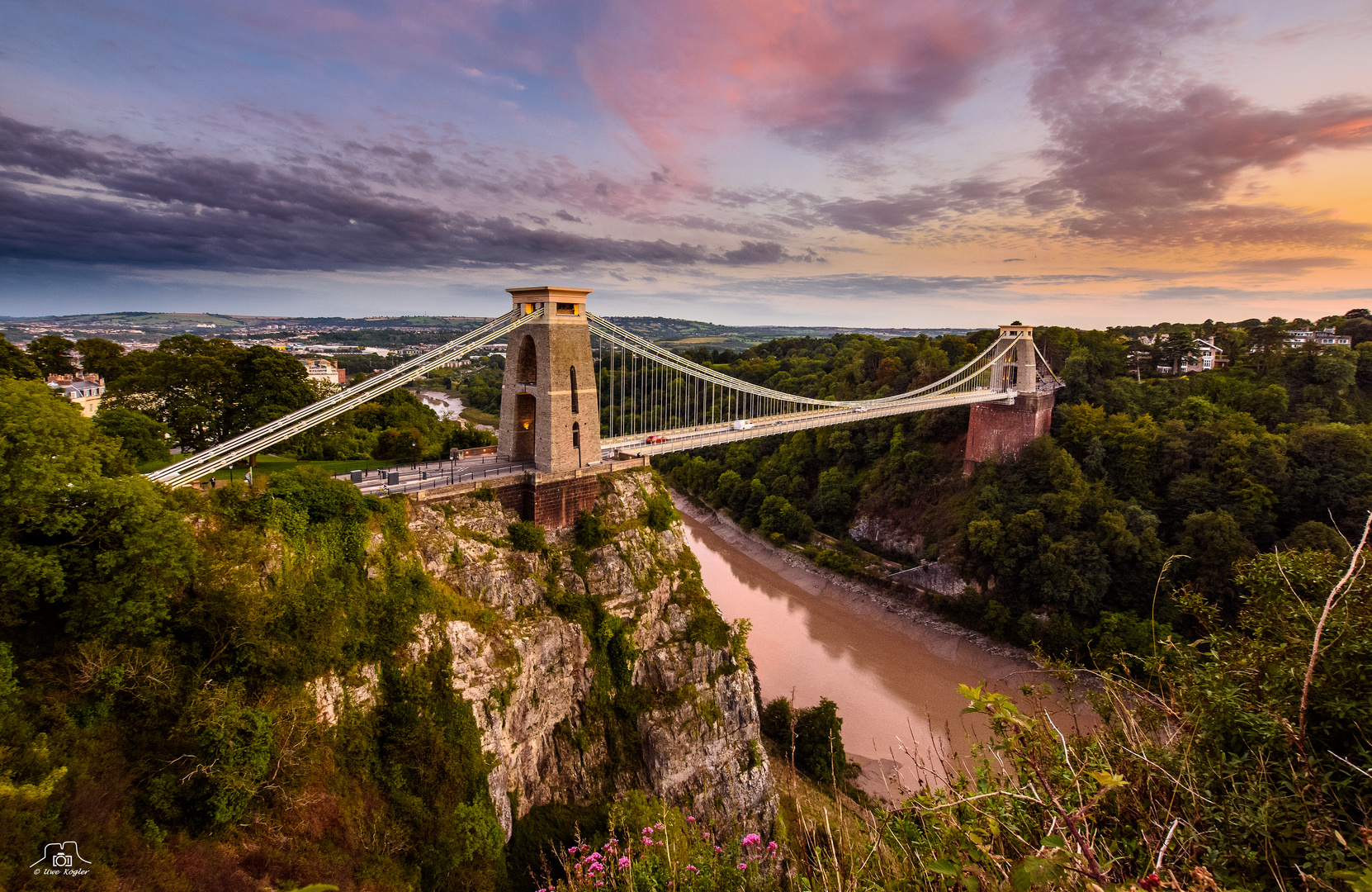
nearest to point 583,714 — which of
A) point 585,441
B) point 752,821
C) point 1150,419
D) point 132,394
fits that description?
point 752,821

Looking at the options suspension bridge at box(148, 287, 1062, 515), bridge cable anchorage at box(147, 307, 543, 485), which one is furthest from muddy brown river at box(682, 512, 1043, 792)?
bridge cable anchorage at box(147, 307, 543, 485)

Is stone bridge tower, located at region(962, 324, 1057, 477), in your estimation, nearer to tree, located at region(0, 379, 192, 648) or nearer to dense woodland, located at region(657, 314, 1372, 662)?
dense woodland, located at region(657, 314, 1372, 662)

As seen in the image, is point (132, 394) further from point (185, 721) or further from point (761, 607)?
point (761, 607)

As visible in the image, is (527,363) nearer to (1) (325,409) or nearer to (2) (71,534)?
(1) (325,409)

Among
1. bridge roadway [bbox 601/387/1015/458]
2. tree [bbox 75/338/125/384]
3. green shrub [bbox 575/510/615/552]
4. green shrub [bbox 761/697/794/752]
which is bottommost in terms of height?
green shrub [bbox 761/697/794/752]

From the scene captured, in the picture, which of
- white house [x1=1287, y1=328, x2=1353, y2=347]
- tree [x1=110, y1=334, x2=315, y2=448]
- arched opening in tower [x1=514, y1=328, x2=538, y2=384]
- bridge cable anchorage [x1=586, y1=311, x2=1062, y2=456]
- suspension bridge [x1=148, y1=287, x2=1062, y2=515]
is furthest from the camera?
white house [x1=1287, y1=328, x2=1353, y2=347]

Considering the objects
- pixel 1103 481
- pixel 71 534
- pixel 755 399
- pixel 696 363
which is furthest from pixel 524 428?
pixel 755 399

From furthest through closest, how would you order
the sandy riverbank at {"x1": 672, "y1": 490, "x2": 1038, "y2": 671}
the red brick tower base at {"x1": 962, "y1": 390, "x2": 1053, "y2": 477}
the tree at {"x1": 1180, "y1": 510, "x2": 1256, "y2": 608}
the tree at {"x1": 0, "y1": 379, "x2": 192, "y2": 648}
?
1. the red brick tower base at {"x1": 962, "y1": 390, "x2": 1053, "y2": 477}
2. the sandy riverbank at {"x1": 672, "y1": 490, "x2": 1038, "y2": 671}
3. the tree at {"x1": 1180, "y1": 510, "x2": 1256, "y2": 608}
4. the tree at {"x1": 0, "y1": 379, "x2": 192, "y2": 648}

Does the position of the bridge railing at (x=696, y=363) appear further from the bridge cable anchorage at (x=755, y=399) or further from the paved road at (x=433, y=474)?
the paved road at (x=433, y=474)
